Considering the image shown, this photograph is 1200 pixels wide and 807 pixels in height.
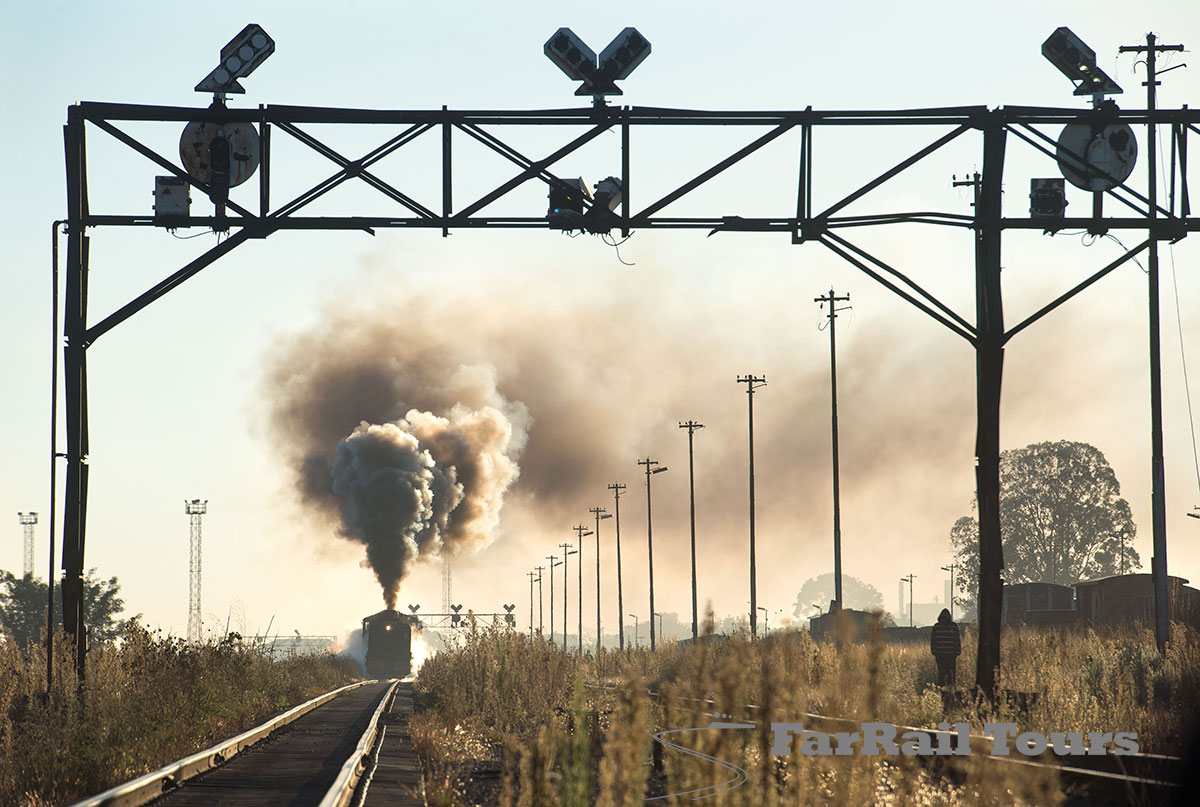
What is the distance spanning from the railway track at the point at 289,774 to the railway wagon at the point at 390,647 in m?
50.6

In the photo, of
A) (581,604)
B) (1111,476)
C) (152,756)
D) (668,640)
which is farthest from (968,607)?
(152,756)

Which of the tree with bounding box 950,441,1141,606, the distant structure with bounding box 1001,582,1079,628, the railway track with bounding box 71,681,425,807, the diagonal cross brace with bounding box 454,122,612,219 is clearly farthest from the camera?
the tree with bounding box 950,441,1141,606

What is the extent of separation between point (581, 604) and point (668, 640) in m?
62.6

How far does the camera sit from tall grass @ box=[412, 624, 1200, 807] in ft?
22.9

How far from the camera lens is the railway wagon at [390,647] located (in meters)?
71.6

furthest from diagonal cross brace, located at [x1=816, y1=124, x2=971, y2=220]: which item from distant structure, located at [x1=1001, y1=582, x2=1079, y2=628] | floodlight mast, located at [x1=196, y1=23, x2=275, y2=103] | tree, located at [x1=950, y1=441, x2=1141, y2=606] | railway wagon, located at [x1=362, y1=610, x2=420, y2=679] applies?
tree, located at [x1=950, y1=441, x2=1141, y2=606]

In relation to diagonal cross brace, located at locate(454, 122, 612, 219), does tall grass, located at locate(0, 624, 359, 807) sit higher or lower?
lower

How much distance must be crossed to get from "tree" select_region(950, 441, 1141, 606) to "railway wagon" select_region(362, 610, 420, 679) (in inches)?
1803

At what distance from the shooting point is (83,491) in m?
17.4

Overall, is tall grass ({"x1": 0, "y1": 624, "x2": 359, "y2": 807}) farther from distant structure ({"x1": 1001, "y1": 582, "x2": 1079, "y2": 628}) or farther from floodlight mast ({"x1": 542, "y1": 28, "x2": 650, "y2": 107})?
distant structure ({"x1": 1001, "y1": 582, "x2": 1079, "y2": 628})

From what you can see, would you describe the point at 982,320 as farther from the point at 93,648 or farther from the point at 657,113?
the point at 93,648

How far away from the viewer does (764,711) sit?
22.3 ft

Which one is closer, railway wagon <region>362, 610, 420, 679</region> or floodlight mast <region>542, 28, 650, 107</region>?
floodlight mast <region>542, 28, 650, 107</region>

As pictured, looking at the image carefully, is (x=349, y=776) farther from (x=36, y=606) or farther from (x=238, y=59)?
(x=36, y=606)
